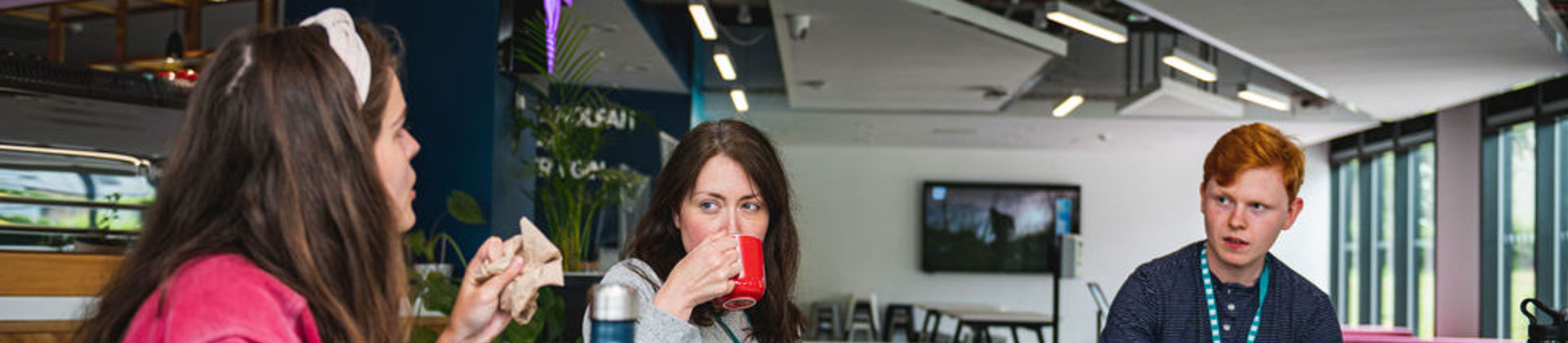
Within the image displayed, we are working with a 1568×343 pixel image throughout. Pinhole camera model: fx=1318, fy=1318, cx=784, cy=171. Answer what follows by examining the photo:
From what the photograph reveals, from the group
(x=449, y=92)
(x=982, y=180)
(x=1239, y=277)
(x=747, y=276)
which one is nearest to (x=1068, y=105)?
(x=982, y=180)

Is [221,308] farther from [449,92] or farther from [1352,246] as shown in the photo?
[1352,246]

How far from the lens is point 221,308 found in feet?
2.56

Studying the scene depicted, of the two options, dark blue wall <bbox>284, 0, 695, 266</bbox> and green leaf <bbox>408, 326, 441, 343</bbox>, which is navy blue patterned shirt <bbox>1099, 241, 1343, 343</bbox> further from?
dark blue wall <bbox>284, 0, 695, 266</bbox>

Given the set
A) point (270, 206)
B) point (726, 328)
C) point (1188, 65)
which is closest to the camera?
point (270, 206)

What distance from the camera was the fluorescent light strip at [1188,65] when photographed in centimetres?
723

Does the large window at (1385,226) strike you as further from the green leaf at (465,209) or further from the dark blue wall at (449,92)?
the green leaf at (465,209)

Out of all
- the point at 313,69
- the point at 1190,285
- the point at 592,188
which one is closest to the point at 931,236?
the point at 592,188

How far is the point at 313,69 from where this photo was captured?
2.89 ft

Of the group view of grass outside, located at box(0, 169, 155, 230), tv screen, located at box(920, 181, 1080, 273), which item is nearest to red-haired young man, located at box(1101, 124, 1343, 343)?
view of grass outside, located at box(0, 169, 155, 230)

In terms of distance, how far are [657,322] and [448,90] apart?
3220 millimetres

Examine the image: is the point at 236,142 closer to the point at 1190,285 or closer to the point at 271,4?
the point at 1190,285

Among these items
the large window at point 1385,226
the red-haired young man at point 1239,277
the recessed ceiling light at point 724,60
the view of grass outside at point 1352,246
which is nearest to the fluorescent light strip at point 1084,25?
the recessed ceiling light at point 724,60

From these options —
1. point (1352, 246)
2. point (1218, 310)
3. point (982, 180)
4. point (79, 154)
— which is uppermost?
point (982, 180)

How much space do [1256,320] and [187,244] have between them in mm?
1509
